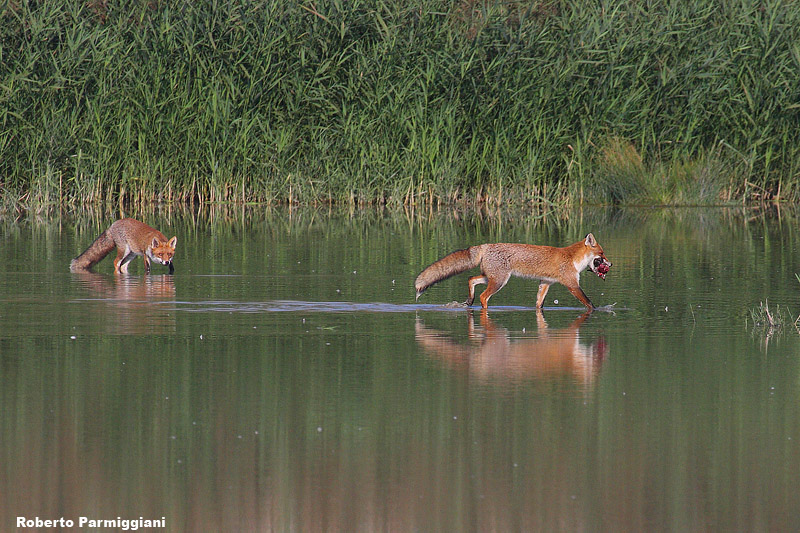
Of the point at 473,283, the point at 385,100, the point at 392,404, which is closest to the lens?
the point at 392,404

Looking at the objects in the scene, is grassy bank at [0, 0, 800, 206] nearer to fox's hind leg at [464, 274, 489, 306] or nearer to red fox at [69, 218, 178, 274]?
red fox at [69, 218, 178, 274]

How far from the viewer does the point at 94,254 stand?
14.0m

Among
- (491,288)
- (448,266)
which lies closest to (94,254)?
(448,266)

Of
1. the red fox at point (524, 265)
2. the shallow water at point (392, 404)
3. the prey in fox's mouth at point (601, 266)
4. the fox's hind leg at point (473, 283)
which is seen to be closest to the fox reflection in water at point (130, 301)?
the shallow water at point (392, 404)

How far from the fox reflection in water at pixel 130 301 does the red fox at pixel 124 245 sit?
29 cm

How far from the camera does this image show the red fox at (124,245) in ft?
44.8

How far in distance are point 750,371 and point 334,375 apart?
2.36 meters

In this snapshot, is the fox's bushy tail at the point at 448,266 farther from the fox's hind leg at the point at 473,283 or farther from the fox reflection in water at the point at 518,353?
the fox reflection in water at the point at 518,353

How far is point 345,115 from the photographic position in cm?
2298

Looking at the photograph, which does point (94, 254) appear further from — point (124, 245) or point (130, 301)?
point (130, 301)

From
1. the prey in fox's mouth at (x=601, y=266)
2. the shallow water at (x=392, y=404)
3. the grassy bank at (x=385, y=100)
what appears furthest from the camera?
the grassy bank at (x=385, y=100)

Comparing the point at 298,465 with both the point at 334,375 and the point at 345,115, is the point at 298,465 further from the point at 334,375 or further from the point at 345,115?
the point at 345,115

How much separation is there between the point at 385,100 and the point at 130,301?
12.5m

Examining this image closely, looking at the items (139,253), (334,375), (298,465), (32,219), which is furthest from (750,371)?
(32,219)
